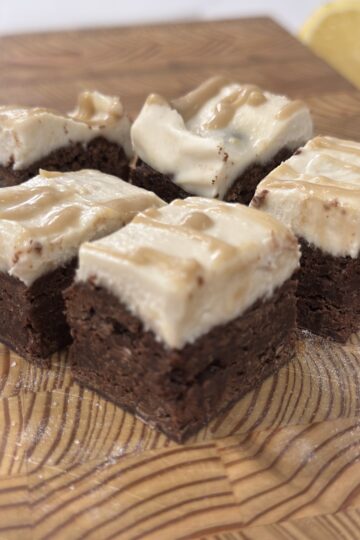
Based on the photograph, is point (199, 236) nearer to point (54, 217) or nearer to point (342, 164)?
point (54, 217)

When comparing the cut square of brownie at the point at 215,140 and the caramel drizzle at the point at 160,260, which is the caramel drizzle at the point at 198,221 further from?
the cut square of brownie at the point at 215,140

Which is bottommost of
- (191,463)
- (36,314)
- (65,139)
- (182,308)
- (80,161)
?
(191,463)

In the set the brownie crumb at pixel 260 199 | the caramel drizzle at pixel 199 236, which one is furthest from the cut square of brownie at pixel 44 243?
the brownie crumb at pixel 260 199

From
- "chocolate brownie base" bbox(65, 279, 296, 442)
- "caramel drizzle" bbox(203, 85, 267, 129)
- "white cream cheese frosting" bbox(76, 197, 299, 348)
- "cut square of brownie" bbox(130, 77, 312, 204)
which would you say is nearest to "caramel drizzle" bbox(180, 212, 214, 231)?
"white cream cheese frosting" bbox(76, 197, 299, 348)

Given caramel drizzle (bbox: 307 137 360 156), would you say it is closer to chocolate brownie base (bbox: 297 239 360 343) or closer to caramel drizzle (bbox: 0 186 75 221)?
chocolate brownie base (bbox: 297 239 360 343)

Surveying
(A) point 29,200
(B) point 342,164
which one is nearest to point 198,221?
(A) point 29,200
